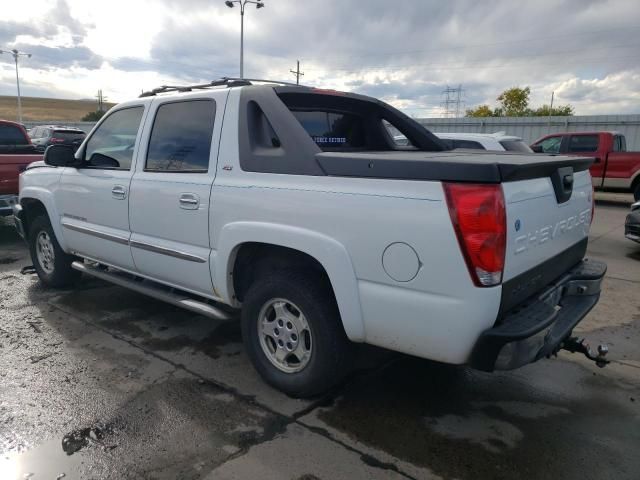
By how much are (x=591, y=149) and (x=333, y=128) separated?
1317 centimetres

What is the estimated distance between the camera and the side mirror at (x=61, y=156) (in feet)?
15.5

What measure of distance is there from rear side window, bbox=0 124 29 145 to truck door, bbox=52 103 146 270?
18.5ft

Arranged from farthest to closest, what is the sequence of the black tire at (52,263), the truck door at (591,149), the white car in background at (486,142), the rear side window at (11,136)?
the truck door at (591,149)
the rear side window at (11,136)
the white car in background at (486,142)
the black tire at (52,263)

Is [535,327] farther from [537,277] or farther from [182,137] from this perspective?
[182,137]

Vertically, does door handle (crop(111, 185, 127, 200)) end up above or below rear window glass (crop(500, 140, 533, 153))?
below

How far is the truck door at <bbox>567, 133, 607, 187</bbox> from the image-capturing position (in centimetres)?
1427

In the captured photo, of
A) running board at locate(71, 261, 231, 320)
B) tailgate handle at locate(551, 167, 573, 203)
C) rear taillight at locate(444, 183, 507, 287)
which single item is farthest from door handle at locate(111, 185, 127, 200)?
tailgate handle at locate(551, 167, 573, 203)

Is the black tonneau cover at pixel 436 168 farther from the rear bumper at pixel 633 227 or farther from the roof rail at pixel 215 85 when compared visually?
the rear bumper at pixel 633 227

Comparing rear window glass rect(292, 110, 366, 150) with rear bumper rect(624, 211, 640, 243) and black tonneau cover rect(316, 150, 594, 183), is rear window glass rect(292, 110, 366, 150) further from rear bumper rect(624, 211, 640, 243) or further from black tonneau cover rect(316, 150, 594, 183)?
rear bumper rect(624, 211, 640, 243)

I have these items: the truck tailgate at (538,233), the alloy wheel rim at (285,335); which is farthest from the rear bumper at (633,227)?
the alloy wheel rim at (285,335)

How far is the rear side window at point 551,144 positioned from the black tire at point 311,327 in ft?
46.6

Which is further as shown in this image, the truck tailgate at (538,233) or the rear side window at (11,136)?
the rear side window at (11,136)

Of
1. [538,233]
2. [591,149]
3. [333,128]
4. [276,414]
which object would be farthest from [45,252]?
[591,149]

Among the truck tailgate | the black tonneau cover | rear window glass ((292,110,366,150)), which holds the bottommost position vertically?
the truck tailgate
